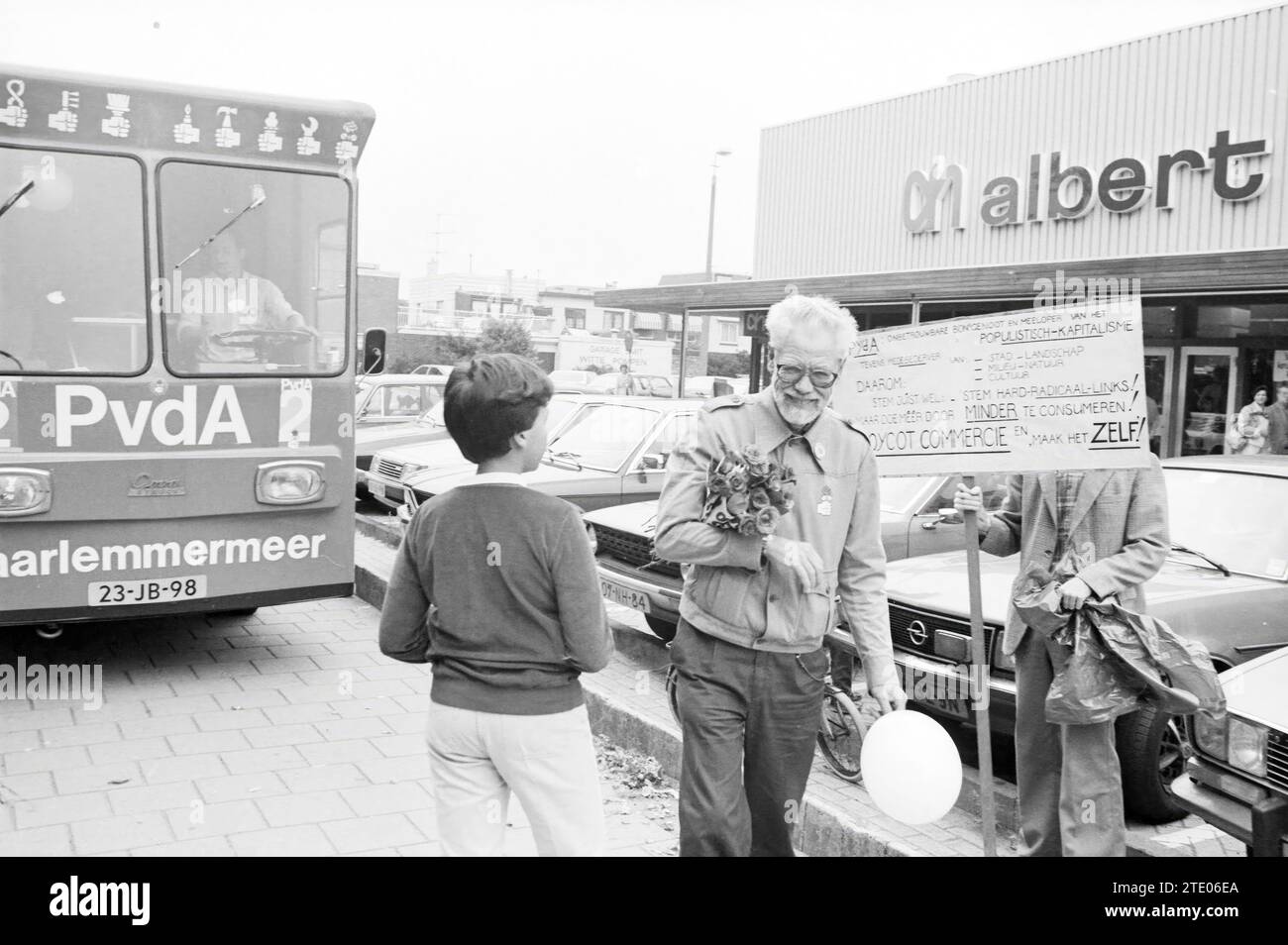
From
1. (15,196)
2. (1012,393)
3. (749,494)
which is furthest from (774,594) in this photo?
(15,196)

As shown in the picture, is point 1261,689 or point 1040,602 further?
point 1261,689

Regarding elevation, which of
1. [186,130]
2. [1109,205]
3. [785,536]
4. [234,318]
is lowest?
[785,536]

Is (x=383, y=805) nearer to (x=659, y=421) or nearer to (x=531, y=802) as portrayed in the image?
(x=531, y=802)

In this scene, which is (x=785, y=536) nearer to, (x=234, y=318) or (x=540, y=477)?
(x=234, y=318)

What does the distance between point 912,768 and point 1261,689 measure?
1.67 metres

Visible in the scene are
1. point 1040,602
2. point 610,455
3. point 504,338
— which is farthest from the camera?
point 504,338

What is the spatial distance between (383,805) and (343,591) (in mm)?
2312

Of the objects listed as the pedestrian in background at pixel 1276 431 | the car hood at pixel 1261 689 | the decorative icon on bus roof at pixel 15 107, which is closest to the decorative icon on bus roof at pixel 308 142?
the decorative icon on bus roof at pixel 15 107

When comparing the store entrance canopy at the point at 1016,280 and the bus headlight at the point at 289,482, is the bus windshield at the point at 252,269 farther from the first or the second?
the store entrance canopy at the point at 1016,280

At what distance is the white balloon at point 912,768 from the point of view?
125 inches

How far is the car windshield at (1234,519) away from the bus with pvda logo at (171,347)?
4496mm

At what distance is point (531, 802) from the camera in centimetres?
280

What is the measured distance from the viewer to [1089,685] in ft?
12.1
